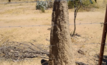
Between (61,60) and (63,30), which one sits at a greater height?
(63,30)

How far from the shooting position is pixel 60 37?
2480 millimetres

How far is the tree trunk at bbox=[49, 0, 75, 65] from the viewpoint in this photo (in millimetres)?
2346

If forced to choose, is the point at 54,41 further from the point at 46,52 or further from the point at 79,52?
the point at 79,52

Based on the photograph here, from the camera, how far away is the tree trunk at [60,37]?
92.4 inches

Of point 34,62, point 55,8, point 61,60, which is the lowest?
point 34,62

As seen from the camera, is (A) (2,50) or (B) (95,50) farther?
(B) (95,50)

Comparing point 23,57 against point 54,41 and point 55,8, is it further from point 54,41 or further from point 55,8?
point 55,8

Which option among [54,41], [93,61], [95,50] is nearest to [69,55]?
[54,41]

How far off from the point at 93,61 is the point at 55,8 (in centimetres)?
244

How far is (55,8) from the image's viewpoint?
7.82 ft

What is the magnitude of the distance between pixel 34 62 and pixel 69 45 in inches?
66.3

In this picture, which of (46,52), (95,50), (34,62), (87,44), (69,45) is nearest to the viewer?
(69,45)

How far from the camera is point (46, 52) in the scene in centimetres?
412

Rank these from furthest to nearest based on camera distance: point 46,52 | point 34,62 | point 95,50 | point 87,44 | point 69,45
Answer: point 87,44 < point 95,50 < point 46,52 < point 34,62 < point 69,45
